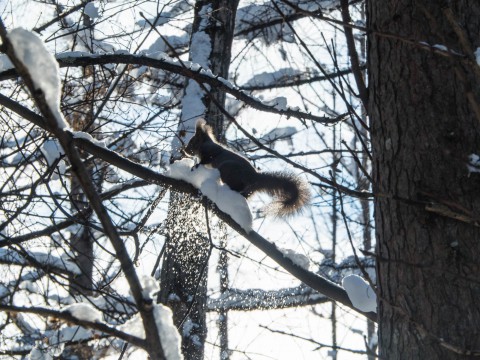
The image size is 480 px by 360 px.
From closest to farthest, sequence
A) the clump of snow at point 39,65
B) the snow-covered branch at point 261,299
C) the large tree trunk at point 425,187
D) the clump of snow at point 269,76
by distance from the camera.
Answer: the clump of snow at point 39,65 < the large tree trunk at point 425,187 < the snow-covered branch at point 261,299 < the clump of snow at point 269,76

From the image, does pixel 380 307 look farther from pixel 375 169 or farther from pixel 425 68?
pixel 425 68

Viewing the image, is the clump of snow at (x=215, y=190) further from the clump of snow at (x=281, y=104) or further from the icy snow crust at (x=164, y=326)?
the icy snow crust at (x=164, y=326)

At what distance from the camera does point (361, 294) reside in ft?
7.38

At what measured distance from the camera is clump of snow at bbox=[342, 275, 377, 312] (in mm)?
2234

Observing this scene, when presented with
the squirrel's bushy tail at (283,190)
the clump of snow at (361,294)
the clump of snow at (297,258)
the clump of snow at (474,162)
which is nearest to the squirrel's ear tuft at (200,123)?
the squirrel's bushy tail at (283,190)

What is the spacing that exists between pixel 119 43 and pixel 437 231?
9.27 feet

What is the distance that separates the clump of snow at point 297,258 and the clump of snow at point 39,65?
5.70ft

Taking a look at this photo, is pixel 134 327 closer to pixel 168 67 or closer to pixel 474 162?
pixel 474 162

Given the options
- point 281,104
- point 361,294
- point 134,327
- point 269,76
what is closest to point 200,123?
point 281,104

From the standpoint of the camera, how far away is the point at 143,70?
454cm

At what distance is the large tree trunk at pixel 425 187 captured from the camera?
1.53 m

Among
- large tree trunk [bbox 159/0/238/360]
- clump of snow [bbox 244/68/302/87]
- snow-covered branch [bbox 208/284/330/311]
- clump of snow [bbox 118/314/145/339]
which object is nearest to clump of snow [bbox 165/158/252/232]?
large tree trunk [bbox 159/0/238/360]

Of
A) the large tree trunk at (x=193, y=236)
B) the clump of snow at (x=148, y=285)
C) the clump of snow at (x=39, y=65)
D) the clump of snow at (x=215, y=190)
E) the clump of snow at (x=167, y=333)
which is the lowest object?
the clump of snow at (x=167, y=333)

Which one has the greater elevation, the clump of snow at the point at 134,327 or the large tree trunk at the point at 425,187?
the large tree trunk at the point at 425,187
